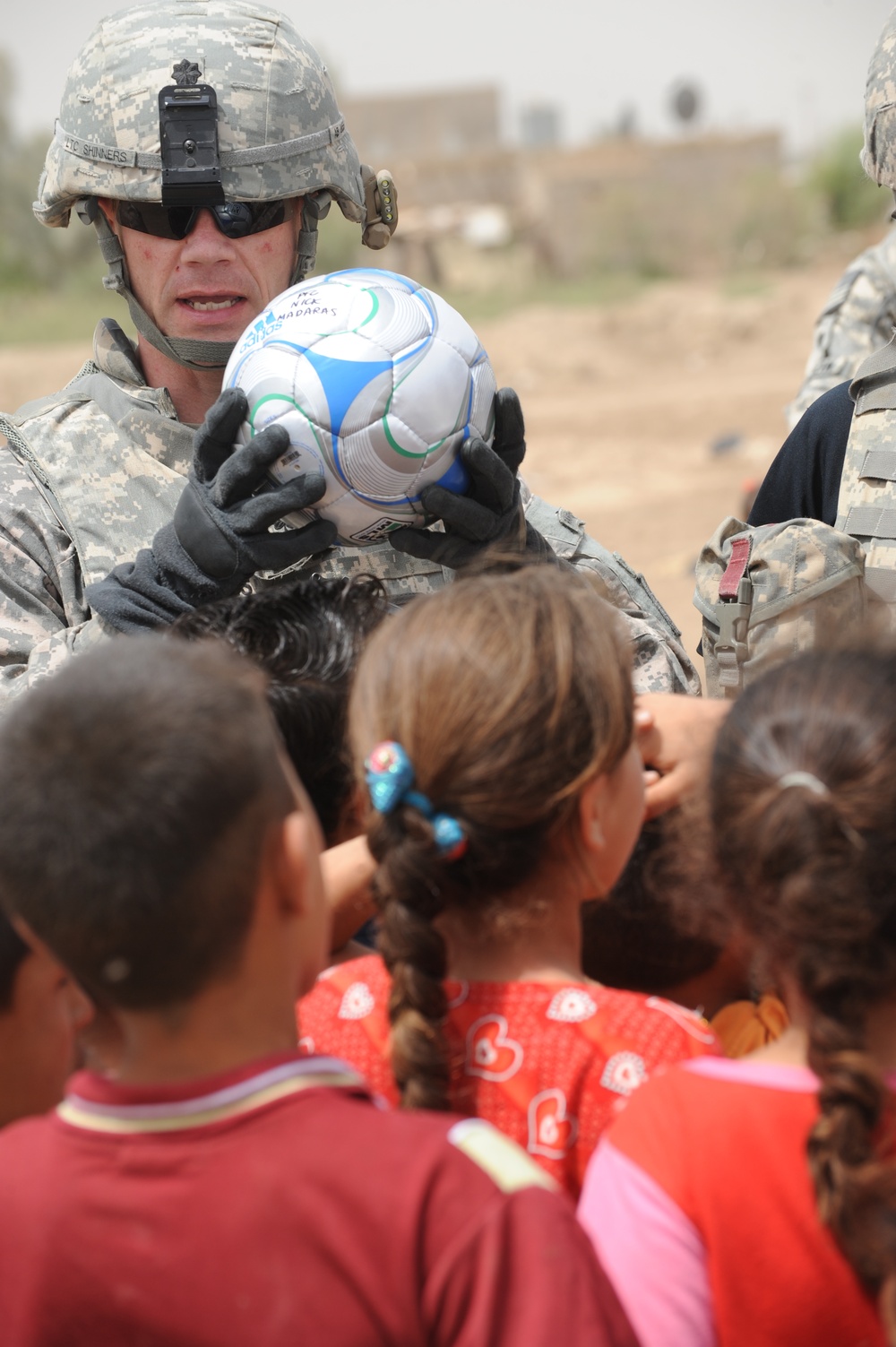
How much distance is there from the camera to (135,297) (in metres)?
3.19

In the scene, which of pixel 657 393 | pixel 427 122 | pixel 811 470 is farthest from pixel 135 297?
pixel 427 122

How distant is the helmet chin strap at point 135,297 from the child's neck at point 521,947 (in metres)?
1.74

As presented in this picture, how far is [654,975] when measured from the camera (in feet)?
6.99

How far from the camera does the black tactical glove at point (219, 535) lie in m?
2.46

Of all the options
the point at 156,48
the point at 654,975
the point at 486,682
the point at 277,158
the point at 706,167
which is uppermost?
the point at 156,48

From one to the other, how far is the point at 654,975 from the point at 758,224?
1246 inches

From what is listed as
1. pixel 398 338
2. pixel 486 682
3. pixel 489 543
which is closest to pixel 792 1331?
pixel 486 682

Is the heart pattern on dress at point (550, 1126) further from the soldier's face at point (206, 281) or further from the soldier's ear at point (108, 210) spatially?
the soldier's ear at point (108, 210)

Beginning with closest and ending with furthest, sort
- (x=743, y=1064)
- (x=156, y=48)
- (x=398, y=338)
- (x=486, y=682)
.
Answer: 1. (x=743, y=1064)
2. (x=486, y=682)
3. (x=398, y=338)
4. (x=156, y=48)

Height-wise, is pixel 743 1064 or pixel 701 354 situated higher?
pixel 743 1064

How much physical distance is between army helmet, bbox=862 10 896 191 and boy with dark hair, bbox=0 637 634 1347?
290 centimetres

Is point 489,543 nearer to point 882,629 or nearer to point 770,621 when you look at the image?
point 770,621

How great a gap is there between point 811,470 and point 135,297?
1.69 m

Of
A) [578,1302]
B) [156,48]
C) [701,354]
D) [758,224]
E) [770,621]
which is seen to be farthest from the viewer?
[758,224]
